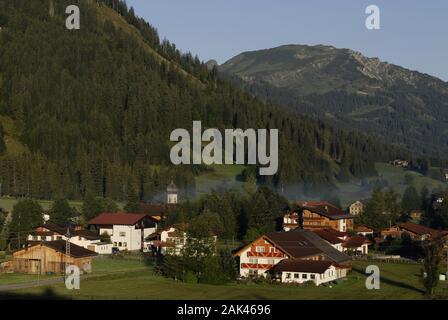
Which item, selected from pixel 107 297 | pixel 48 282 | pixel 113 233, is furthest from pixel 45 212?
pixel 107 297

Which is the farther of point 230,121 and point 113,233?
point 230,121

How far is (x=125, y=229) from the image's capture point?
310 feet

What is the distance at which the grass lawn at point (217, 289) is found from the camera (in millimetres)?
53594

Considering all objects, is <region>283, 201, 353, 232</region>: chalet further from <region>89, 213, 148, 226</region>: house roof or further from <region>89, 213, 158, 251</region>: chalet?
<region>89, 213, 148, 226</region>: house roof

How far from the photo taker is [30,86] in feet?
576

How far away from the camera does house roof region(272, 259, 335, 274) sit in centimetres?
6506

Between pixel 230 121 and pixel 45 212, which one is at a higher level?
pixel 230 121

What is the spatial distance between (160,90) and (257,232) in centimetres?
11403

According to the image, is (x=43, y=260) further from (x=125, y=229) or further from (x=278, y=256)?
(x=125, y=229)

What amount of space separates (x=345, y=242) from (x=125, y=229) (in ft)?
86.7

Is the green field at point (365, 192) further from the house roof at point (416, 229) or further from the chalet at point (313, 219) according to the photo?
the chalet at point (313, 219)

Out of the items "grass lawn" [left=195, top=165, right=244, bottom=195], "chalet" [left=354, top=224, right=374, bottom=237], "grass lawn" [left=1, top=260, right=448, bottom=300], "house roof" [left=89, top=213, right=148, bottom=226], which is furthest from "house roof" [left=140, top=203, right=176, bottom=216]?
"grass lawn" [left=1, top=260, right=448, bottom=300]

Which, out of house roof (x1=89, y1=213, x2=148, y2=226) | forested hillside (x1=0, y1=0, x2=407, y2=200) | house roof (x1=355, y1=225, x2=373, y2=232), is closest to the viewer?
house roof (x1=89, y1=213, x2=148, y2=226)
